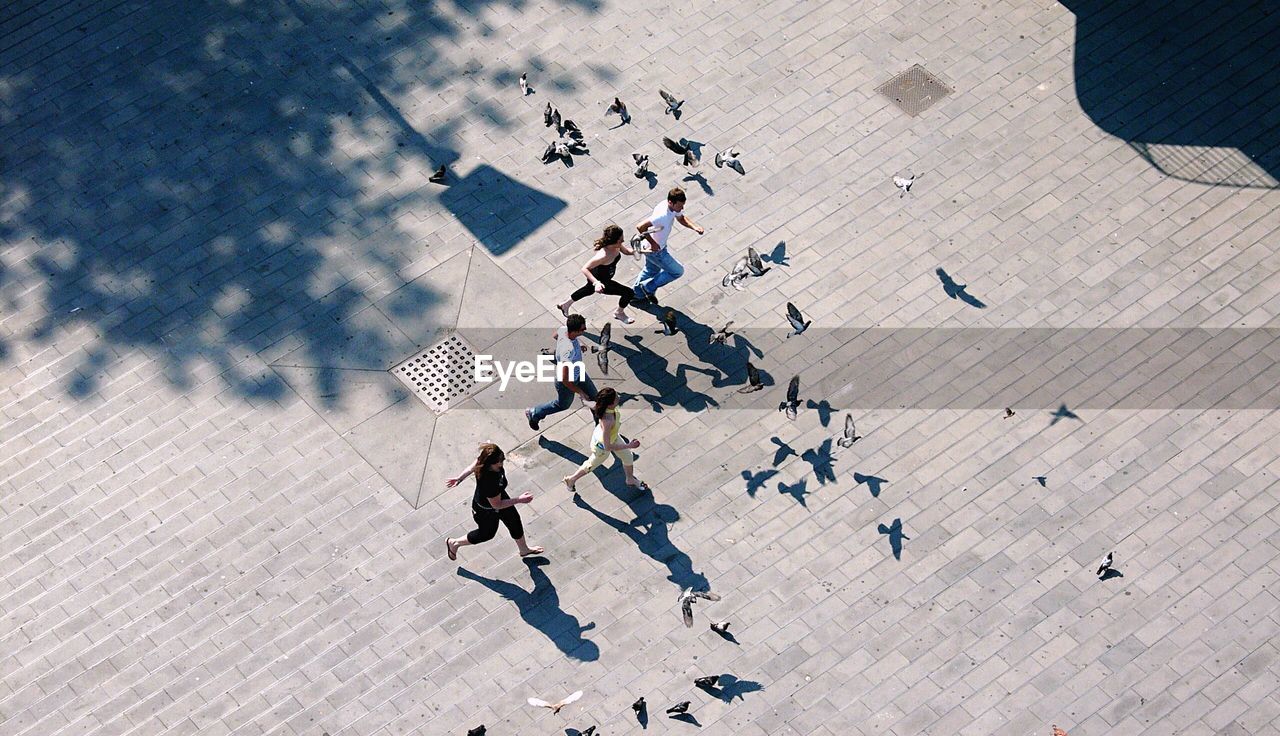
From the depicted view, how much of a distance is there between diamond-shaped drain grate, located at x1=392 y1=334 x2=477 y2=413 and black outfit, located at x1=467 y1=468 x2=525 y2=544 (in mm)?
1507

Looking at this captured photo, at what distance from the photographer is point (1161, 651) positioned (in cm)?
1127

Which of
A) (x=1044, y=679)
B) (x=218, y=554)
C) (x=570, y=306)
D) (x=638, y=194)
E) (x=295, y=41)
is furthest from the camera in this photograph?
(x=295, y=41)

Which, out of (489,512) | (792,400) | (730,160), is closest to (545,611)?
(489,512)

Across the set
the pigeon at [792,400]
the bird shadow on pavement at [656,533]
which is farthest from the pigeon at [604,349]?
the pigeon at [792,400]

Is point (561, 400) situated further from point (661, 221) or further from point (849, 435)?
point (849, 435)

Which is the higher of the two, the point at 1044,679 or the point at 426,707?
the point at 1044,679

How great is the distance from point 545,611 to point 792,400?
2804 millimetres

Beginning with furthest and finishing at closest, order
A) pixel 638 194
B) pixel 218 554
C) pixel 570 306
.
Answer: pixel 638 194 → pixel 570 306 → pixel 218 554

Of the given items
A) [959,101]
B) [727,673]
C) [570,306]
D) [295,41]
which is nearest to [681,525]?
[727,673]

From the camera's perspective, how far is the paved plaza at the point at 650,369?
37.3ft

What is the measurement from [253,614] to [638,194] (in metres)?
5.52

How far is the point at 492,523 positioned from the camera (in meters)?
11.5

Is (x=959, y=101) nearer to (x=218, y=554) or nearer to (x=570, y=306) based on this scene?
(x=570, y=306)

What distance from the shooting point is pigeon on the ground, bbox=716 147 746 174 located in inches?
559
